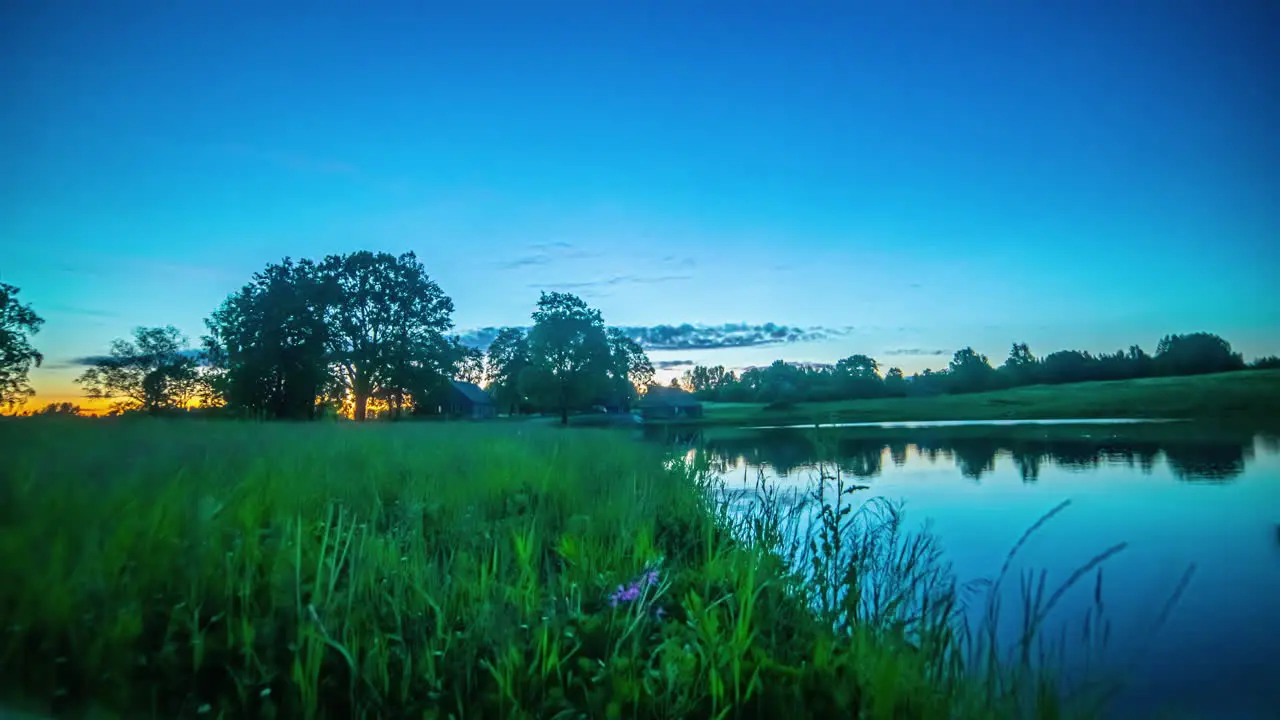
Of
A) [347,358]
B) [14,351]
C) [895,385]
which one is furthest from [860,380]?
[14,351]

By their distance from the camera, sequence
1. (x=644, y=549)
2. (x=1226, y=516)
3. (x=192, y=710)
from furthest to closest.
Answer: (x=1226, y=516) < (x=644, y=549) < (x=192, y=710)

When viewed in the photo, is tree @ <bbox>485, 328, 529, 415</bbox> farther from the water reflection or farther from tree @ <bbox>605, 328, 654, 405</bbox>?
the water reflection

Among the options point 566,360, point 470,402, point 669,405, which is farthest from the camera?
point 669,405

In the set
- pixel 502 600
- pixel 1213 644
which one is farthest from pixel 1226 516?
pixel 502 600

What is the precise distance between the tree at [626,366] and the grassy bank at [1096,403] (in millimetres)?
8483

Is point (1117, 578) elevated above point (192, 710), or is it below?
below

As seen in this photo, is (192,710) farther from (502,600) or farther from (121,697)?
(502,600)

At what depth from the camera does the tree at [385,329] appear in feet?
113

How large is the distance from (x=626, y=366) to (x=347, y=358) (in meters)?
20.7

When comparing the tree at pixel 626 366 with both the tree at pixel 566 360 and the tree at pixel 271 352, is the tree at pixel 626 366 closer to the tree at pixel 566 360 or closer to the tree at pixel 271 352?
→ the tree at pixel 566 360

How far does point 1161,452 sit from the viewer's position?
69.3 feet

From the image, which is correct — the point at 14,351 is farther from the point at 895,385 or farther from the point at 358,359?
the point at 895,385

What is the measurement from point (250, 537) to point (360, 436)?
32.8 ft

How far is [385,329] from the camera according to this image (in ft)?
120
